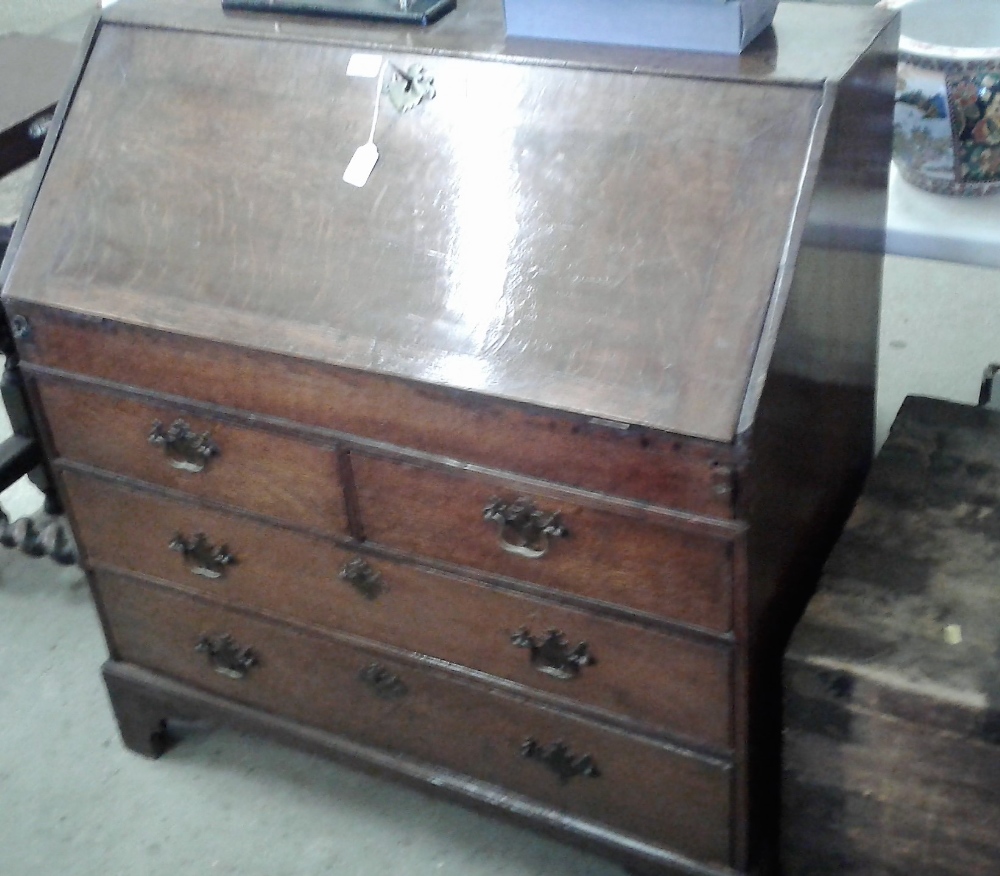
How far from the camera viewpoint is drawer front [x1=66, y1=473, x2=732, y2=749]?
1.17m

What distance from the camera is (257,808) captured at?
1628mm

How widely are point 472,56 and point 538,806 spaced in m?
0.83

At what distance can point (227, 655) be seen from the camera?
4.95 ft

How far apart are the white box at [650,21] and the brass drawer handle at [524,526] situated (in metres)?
0.44

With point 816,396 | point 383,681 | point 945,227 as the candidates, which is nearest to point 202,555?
point 383,681

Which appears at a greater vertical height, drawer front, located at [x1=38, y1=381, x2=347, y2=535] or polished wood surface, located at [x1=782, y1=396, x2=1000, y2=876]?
drawer front, located at [x1=38, y1=381, x2=347, y2=535]

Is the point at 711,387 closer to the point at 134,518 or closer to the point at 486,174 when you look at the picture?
the point at 486,174

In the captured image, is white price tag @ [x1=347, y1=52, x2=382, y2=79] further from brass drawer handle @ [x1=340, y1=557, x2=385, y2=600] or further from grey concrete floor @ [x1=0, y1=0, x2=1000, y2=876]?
grey concrete floor @ [x1=0, y1=0, x2=1000, y2=876]

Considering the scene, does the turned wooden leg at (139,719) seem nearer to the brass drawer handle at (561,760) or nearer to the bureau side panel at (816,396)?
the brass drawer handle at (561,760)

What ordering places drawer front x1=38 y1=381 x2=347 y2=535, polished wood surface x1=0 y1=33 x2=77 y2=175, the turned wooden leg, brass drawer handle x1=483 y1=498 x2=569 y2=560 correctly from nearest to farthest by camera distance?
brass drawer handle x1=483 y1=498 x2=569 y2=560, drawer front x1=38 y1=381 x2=347 y2=535, the turned wooden leg, polished wood surface x1=0 y1=33 x2=77 y2=175

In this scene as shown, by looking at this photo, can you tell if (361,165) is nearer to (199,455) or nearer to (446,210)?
(446,210)

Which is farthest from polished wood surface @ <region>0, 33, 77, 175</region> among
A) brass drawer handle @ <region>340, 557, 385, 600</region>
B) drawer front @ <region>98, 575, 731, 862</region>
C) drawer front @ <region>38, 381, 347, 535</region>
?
brass drawer handle @ <region>340, 557, 385, 600</region>

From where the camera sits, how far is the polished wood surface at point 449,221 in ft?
3.30

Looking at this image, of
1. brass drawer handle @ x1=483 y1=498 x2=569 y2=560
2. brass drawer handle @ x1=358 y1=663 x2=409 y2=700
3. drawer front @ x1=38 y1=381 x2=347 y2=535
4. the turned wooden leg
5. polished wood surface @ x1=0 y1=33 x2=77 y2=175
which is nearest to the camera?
brass drawer handle @ x1=483 y1=498 x2=569 y2=560
